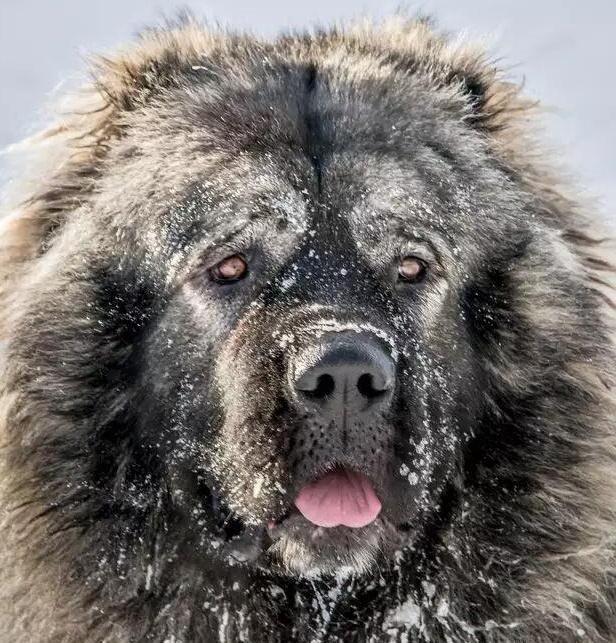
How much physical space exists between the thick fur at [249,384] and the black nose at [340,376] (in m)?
0.22

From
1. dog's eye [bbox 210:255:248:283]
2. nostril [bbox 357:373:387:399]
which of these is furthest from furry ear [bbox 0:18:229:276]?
nostril [bbox 357:373:387:399]

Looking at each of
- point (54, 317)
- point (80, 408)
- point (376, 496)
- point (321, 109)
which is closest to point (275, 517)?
point (376, 496)

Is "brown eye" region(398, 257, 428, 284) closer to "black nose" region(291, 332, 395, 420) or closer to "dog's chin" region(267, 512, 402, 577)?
"black nose" region(291, 332, 395, 420)

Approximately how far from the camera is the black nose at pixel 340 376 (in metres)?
3.08

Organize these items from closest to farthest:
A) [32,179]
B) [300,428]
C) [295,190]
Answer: [300,428] < [295,190] < [32,179]

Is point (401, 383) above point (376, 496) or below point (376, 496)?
above

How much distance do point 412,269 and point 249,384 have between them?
717mm

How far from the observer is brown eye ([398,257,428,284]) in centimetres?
362

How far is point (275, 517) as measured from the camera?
3322 mm

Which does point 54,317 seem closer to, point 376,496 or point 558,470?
point 376,496

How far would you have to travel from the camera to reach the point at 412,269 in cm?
363

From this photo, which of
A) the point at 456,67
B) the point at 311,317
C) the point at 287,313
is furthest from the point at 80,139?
the point at 456,67

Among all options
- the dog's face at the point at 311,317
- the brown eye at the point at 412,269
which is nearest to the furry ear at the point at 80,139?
the dog's face at the point at 311,317

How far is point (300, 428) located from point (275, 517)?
0.33 m
